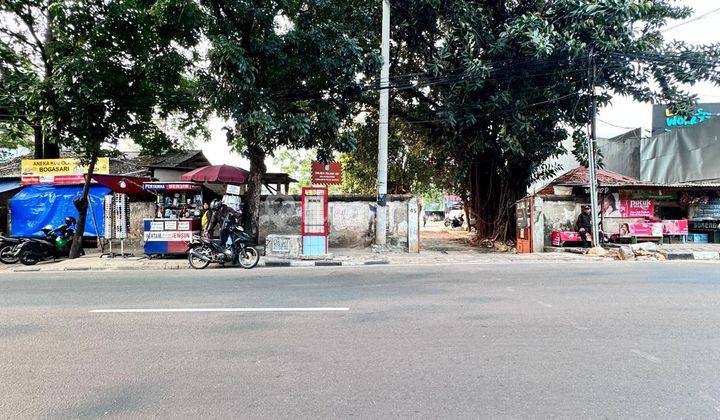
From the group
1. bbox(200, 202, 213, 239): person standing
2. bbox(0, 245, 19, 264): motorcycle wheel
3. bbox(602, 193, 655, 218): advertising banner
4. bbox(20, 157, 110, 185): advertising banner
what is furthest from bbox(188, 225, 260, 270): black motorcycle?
bbox(602, 193, 655, 218): advertising banner

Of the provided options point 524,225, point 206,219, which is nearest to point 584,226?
point 524,225

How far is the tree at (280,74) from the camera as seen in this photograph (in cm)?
1121

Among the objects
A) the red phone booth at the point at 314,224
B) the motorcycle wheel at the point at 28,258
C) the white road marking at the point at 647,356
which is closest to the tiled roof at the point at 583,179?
the red phone booth at the point at 314,224

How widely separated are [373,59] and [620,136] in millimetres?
18163

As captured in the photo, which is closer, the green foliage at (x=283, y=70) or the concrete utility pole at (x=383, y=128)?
the green foliage at (x=283, y=70)

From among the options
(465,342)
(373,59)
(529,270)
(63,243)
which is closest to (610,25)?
(373,59)

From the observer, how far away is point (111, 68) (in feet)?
37.0

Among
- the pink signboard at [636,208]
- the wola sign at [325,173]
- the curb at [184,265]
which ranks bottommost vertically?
the curb at [184,265]

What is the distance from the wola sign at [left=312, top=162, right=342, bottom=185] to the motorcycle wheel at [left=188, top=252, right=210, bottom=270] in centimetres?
460

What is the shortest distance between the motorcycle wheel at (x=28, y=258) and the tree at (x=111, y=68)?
1.23m

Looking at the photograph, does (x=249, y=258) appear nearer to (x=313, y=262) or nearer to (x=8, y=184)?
(x=313, y=262)

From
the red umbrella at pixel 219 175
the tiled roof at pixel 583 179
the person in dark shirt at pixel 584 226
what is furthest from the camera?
the tiled roof at pixel 583 179

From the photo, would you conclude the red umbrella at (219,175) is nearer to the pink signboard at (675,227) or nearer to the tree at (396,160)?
the tree at (396,160)

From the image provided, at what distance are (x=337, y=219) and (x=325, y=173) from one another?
6.58 feet
